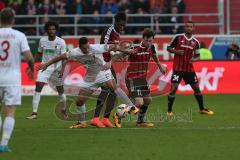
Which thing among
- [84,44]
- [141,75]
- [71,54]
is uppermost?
[84,44]

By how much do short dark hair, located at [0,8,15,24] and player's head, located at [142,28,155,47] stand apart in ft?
15.8

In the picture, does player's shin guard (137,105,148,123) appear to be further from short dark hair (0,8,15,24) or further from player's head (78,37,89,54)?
short dark hair (0,8,15,24)

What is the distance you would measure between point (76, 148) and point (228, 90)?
14.3 meters

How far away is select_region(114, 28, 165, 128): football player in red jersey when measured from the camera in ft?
53.5

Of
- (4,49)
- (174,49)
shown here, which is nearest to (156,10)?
(174,49)

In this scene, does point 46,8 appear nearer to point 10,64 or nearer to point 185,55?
point 185,55

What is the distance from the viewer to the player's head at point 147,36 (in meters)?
16.1

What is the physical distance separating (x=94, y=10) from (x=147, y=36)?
16691 millimetres

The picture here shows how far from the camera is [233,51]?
30.5m

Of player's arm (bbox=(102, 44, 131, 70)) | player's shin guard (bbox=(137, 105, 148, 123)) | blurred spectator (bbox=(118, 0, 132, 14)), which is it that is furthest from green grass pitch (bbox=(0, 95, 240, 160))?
blurred spectator (bbox=(118, 0, 132, 14))

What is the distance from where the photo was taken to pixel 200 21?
33.9m

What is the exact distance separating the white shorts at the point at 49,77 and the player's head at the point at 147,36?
10.2 ft

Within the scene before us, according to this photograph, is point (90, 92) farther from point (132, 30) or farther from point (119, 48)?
point (132, 30)

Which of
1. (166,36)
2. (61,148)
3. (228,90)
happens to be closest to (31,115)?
(61,148)
